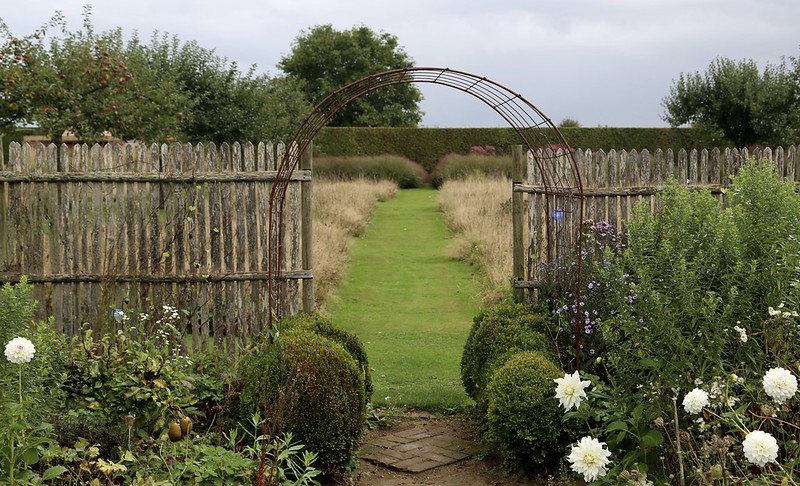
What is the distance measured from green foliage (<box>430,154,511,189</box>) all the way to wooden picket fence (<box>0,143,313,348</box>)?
14747mm

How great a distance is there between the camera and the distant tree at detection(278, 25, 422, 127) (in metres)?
41.2

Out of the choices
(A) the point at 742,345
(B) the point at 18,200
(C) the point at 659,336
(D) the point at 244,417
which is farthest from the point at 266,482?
(B) the point at 18,200

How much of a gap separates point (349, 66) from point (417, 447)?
131 ft

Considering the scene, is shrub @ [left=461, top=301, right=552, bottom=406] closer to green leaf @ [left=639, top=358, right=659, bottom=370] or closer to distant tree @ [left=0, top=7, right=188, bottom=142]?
green leaf @ [left=639, top=358, right=659, bottom=370]

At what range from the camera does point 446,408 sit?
618 centimetres

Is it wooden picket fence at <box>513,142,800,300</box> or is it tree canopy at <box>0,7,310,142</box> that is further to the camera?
tree canopy at <box>0,7,310,142</box>

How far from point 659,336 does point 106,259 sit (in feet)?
14.5

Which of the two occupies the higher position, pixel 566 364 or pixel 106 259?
pixel 106 259

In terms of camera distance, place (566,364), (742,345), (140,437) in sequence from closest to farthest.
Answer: (742,345)
(140,437)
(566,364)

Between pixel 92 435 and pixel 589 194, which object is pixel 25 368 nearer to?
pixel 92 435

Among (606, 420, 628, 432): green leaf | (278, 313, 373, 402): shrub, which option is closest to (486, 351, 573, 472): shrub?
(606, 420, 628, 432): green leaf

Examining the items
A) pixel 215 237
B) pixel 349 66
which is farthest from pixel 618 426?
pixel 349 66

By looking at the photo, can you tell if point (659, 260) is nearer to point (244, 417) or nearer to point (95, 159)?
point (244, 417)

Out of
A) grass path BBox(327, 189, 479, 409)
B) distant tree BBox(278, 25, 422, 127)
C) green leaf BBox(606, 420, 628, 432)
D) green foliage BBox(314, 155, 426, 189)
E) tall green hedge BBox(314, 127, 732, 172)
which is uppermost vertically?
distant tree BBox(278, 25, 422, 127)
